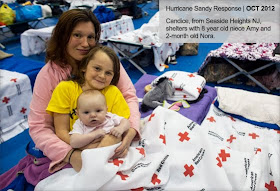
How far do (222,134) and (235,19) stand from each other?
Result: 124cm

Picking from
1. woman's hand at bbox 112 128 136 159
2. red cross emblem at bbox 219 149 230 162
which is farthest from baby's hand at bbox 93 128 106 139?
red cross emblem at bbox 219 149 230 162

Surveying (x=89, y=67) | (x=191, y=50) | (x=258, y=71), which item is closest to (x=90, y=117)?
(x=89, y=67)

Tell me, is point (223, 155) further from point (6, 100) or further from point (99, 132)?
point (6, 100)

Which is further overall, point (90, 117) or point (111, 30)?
point (111, 30)

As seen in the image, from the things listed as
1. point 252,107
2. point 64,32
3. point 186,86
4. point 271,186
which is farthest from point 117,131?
point 252,107

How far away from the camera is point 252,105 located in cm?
187

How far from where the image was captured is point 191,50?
4.59m

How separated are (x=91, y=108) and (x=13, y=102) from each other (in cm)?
173

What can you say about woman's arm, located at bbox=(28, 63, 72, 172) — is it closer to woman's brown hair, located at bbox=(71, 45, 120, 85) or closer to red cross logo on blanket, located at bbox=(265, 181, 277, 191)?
woman's brown hair, located at bbox=(71, 45, 120, 85)

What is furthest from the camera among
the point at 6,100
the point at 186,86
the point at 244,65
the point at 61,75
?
the point at 244,65

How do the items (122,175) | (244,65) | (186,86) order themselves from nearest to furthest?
1. (122,175)
2. (186,86)
3. (244,65)

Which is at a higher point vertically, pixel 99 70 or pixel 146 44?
pixel 99 70

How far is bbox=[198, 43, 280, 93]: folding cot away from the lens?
303 centimetres

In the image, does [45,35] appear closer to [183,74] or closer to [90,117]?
[183,74]
